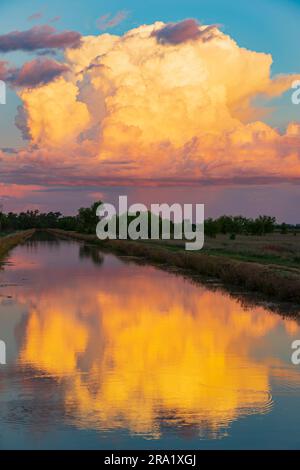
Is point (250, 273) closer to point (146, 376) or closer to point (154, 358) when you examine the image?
point (154, 358)

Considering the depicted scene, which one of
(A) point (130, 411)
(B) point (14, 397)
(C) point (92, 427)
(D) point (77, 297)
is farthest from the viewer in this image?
(D) point (77, 297)

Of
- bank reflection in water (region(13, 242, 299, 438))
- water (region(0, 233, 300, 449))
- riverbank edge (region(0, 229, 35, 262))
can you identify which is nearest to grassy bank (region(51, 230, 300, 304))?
bank reflection in water (region(13, 242, 299, 438))

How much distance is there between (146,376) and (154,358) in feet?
5.15

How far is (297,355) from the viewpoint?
43.7 feet

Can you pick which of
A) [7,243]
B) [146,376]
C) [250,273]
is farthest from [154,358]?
[7,243]

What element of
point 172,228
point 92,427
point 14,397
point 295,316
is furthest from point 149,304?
point 172,228

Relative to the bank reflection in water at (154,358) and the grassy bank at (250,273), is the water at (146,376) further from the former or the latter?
the grassy bank at (250,273)

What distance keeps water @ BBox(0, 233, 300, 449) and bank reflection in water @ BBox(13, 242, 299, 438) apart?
0.08ft

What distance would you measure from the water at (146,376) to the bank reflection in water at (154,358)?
0.08ft

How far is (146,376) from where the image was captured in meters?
11.2

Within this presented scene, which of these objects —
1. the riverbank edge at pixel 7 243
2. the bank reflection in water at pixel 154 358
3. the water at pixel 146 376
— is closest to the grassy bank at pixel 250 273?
the bank reflection in water at pixel 154 358

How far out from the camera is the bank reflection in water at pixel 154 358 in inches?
354

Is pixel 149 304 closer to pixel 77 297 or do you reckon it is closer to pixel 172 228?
pixel 77 297
